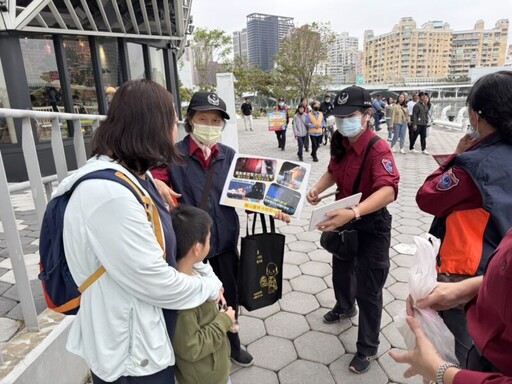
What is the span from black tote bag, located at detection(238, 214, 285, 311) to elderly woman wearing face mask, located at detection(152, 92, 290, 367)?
0.14 metres

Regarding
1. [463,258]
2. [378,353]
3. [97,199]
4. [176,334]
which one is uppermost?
[97,199]

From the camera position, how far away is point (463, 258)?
1.54m

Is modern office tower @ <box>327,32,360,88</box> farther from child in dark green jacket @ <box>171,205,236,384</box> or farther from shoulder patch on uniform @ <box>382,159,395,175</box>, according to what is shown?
child in dark green jacket @ <box>171,205,236,384</box>

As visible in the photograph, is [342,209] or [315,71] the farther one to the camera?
[315,71]

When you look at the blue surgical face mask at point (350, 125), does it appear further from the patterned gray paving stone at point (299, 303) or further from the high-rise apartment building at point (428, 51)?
the high-rise apartment building at point (428, 51)

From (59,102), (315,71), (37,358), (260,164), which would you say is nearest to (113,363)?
(37,358)

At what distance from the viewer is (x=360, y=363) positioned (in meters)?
2.29

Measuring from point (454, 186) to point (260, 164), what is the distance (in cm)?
101

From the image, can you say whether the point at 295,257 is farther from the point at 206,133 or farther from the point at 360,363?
the point at 206,133

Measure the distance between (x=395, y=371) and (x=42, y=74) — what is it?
821cm

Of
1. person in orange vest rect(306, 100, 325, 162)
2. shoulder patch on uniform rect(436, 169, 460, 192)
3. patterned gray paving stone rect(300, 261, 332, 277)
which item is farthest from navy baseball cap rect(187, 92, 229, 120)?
person in orange vest rect(306, 100, 325, 162)

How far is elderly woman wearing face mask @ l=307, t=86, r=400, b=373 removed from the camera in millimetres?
2057

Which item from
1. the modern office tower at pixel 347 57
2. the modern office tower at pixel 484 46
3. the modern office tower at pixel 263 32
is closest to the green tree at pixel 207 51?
the modern office tower at pixel 263 32

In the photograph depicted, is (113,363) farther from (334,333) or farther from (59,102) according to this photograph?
(59,102)
